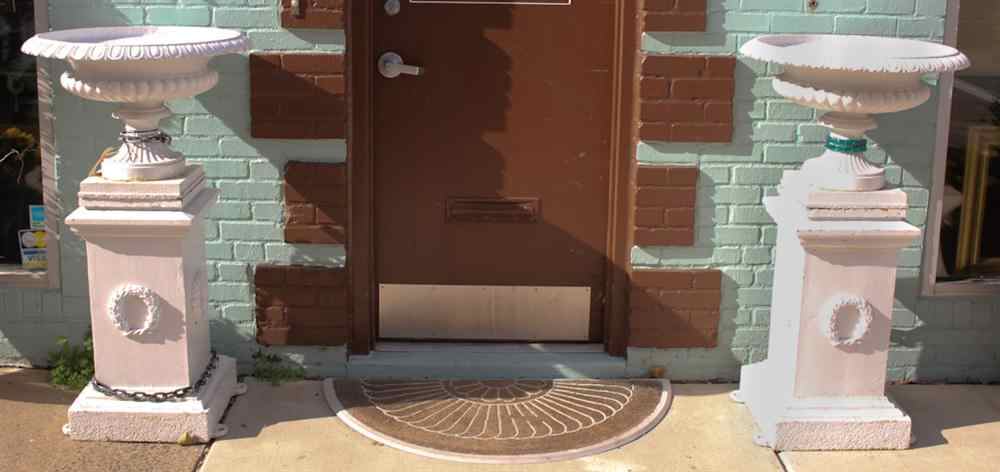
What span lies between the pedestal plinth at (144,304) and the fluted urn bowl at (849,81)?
2.03 metres

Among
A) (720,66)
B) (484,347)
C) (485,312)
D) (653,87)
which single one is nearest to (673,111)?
(653,87)

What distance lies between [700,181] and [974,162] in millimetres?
1113

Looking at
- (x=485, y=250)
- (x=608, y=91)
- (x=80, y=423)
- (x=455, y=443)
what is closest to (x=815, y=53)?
(x=608, y=91)

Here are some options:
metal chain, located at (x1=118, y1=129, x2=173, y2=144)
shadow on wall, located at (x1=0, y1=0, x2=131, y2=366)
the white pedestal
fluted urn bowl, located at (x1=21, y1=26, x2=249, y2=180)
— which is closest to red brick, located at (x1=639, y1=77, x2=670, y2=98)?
the white pedestal

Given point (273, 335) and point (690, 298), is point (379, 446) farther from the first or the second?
point (690, 298)

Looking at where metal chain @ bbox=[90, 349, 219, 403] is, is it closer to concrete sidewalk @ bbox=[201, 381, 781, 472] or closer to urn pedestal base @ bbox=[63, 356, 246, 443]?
urn pedestal base @ bbox=[63, 356, 246, 443]

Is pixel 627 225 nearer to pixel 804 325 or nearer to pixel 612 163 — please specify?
pixel 612 163

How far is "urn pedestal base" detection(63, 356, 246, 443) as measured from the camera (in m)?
4.20

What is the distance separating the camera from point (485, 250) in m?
4.88

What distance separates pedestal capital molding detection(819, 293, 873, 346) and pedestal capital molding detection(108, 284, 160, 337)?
2302 millimetres

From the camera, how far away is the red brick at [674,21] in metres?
4.44

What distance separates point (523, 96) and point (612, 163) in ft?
1.43

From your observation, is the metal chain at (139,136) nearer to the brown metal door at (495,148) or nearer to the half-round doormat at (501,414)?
the brown metal door at (495,148)

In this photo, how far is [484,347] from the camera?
4.97 m
